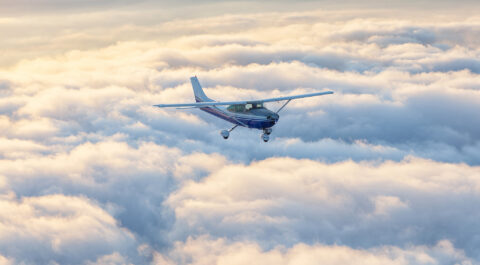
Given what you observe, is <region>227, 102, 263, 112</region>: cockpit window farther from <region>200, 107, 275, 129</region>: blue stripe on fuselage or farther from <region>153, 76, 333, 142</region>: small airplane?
<region>200, 107, 275, 129</region>: blue stripe on fuselage

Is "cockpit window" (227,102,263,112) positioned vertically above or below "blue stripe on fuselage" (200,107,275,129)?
above

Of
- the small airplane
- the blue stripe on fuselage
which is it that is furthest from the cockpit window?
the blue stripe on fuselage

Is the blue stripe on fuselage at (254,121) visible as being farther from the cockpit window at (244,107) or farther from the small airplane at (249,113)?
the cockpit window at (244,107)

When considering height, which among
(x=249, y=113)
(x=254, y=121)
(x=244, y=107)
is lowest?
(x=254, y=121)

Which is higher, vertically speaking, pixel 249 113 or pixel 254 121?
pixel 249 113

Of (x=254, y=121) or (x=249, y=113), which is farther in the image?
(x=249, y=113)

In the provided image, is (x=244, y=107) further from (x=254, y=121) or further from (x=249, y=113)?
(x=254, y=121)

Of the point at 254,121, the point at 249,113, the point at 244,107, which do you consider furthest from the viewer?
the point at 244,107

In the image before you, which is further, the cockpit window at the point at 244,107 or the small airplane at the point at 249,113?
the cockpit window at the point at 244,107

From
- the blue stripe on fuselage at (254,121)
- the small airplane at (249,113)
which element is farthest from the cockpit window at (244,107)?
the blue stripe on fuselage at (254,121)

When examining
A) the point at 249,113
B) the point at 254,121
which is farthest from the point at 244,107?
the point at 254,121

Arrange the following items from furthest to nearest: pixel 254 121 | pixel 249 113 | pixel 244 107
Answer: pixel 244 107
pixel 249 113
pixel 254 121

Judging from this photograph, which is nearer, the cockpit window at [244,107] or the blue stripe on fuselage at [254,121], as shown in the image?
the blue stripe on fuselage at [254,121]

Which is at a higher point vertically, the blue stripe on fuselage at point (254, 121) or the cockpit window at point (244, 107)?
the cockpit window at point (244, 107)
